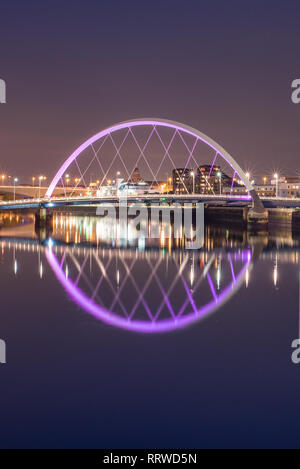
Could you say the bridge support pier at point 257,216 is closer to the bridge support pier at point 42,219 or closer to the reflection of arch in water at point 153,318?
the bridge support pier at point 42,219

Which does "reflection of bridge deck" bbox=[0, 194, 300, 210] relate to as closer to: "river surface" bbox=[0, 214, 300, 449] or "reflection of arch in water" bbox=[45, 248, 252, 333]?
"river surface" bbox=[0, 214, 300, 449]

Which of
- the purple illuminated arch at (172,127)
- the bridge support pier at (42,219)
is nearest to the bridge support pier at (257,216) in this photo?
the purple illuminated arch at (172,127)

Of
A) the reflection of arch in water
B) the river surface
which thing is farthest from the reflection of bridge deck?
the reflection of arch in water

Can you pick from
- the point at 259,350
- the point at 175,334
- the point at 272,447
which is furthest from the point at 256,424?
the point at 175,334

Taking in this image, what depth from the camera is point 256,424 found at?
23.8 ft

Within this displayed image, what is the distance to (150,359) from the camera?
392 inches

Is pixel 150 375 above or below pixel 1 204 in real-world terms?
below

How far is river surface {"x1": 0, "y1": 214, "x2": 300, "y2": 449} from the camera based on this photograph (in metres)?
7.12

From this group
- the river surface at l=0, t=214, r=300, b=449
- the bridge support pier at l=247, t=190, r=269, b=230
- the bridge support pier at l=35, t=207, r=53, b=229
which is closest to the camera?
the river surface at l=0, t=214, r=300, b=449

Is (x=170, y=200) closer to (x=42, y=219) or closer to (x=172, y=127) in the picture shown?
(x=172, y=127)

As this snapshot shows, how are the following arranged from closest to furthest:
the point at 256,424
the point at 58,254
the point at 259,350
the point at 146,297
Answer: the point at 256,424 < the point at 259,350 < the point at 146,297 < the point at 58,254
